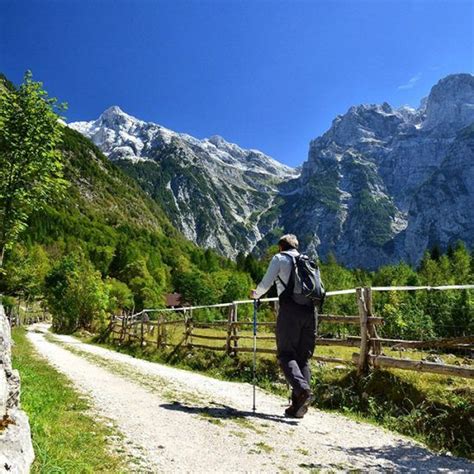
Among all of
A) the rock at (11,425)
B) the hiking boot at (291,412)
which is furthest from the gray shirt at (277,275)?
the rock at (11,425)

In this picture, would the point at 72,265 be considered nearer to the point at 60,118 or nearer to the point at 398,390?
the point at 60,118

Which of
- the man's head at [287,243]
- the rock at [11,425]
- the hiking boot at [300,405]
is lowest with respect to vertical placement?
the hiking boot at [300,405]

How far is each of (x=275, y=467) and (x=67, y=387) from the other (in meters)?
6.96

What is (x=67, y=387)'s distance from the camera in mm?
10500

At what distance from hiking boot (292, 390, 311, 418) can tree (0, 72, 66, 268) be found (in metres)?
11.9

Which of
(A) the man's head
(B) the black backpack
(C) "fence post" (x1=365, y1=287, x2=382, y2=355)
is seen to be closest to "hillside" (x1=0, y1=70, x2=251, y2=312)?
(C) "fence post" (x1=365, y1=287, x2=382, y2=355)

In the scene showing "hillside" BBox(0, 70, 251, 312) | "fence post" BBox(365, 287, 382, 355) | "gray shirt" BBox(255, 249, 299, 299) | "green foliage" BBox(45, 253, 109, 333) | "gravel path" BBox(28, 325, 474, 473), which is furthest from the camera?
"hillside" BBox(0, 70, 251, 312)

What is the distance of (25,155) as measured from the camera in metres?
15.6

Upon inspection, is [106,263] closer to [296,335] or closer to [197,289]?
[197,289]

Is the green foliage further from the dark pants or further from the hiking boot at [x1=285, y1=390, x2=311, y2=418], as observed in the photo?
the dark pants

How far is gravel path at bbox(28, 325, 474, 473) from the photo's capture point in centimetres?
541

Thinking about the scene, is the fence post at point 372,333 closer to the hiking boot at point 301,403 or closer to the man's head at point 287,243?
the man's head at point 287,243

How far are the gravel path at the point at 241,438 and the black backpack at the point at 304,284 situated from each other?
82.2 inches

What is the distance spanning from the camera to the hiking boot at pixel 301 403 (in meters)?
7.61
